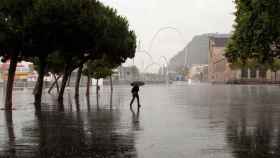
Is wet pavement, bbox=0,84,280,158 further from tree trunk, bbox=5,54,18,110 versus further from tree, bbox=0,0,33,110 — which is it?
tree trunk, bbox=5,54,18,110

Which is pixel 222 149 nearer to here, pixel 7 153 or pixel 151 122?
pixel 7 153

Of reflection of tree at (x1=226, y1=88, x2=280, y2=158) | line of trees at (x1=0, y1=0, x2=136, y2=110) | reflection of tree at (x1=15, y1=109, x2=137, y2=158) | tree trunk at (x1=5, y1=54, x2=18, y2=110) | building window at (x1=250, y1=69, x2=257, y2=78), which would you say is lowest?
reflection of tree at (x1=226, y1=88, x2=280, y2=158)

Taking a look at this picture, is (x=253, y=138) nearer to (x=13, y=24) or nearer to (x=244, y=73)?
(x=13, y=24)

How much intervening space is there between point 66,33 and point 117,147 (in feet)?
58.5

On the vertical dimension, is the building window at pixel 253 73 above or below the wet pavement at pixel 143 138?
above

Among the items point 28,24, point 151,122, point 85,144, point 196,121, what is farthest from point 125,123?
point 28,24

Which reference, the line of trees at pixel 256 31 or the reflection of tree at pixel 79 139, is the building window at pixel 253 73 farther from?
the reflection of tree at pixel 79 139

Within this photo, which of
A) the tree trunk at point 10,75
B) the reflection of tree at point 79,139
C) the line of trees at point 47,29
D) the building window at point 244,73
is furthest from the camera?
the building window at point 244,73

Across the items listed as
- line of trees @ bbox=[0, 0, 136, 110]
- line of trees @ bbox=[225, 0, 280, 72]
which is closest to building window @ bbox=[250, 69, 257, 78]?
line of trees @ bbox=[0, 0, 136, 110]

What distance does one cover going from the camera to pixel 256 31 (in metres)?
24.0

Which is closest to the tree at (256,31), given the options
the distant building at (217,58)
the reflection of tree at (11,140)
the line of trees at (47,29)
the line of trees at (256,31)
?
the line of trees at (256,31)

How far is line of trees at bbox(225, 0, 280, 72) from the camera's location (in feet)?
69.8

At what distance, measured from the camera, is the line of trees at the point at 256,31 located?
21.3 m

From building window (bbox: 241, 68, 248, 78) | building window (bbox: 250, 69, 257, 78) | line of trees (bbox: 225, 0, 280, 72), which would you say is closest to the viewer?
line of trees (bbox: 225, 0, 280, 72)
